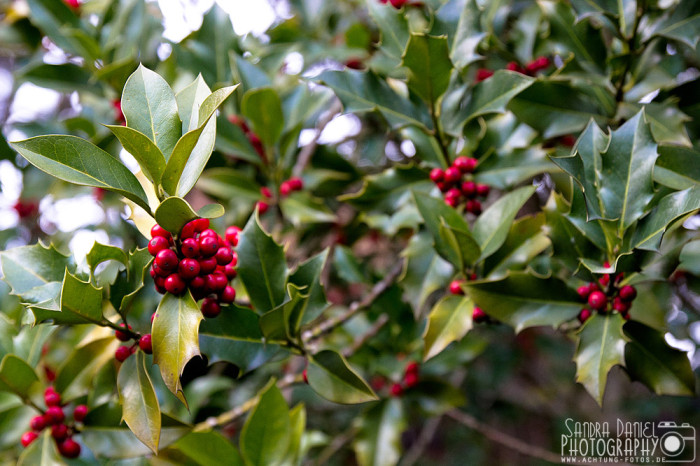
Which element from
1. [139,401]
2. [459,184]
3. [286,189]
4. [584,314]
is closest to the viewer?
[139,401]

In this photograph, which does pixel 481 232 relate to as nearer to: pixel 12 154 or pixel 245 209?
pixel 245 209

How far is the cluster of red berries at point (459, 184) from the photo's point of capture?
52.6 inches

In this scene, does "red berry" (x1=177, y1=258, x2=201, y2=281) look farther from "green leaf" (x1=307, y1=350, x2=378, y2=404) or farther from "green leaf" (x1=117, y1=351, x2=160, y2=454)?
"green leaf" (x1=307, y1=350, x2=378, y2=404)

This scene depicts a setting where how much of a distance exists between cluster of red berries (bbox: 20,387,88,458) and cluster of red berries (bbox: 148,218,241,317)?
0.55 m

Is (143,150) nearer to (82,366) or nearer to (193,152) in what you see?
(193,152)

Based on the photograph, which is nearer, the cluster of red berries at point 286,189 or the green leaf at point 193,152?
the green leaf at point 193,152

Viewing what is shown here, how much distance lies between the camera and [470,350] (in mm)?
1918

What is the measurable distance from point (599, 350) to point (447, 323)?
1.04 feet

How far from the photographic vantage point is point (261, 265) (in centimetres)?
105

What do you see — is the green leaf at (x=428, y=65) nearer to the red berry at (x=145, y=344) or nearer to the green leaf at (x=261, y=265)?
the green leaf at (x=261, y=265)

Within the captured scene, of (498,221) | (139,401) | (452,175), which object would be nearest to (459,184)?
(452,175)

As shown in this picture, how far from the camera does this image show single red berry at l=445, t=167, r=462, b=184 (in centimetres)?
133

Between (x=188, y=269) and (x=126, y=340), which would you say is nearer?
(x=188, y=269)

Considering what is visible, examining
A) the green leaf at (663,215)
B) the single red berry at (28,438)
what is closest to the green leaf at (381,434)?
the single red berry at (28,438)
